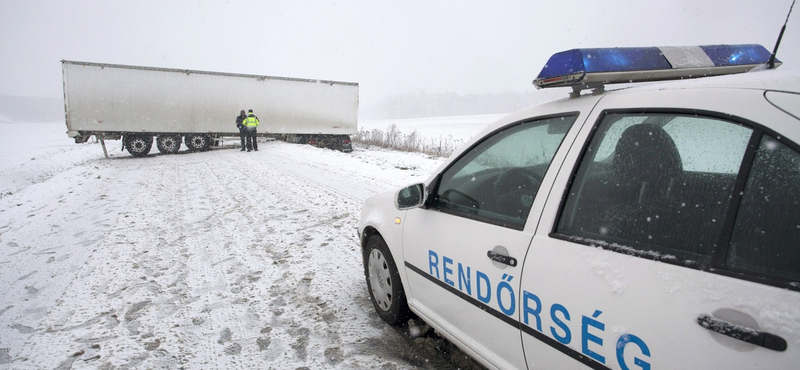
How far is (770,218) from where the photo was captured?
3.62 ft

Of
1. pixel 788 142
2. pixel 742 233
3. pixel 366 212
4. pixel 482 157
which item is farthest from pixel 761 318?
pixel 366 212

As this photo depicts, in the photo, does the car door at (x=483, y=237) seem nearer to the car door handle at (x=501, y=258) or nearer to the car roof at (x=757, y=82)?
the car door handle at (x=501, y=258)

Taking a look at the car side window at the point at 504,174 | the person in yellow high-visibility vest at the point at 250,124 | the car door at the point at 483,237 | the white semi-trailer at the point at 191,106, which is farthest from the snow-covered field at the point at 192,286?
the white semi-trailer at the point at 191,106

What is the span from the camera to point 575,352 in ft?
4.79

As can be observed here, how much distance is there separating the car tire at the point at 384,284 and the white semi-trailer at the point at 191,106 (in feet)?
59.2

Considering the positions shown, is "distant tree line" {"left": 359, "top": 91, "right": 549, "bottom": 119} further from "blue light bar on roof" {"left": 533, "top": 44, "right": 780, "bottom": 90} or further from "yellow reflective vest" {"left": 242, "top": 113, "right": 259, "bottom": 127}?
"blue light bar on roof" {"left": 533, "top": 44, "right": 780, "bottom": 90}

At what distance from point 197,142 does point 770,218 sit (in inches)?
827

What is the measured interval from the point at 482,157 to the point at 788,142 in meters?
1.39

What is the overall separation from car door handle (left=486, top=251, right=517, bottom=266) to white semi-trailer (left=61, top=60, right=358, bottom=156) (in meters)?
19.5

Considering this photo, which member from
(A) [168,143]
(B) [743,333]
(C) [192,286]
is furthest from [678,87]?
(A) [168,143]

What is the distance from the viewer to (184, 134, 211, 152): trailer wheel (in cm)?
1859

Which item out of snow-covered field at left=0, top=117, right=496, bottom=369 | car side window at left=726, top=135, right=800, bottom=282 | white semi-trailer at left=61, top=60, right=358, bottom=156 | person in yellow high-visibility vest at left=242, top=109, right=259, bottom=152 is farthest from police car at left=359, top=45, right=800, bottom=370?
white semi-trailer at left=61, top=60, right=358, bottom=156

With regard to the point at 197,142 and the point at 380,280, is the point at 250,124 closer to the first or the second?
the point at 197,142

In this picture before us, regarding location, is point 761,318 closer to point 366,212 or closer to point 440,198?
point 440,198
